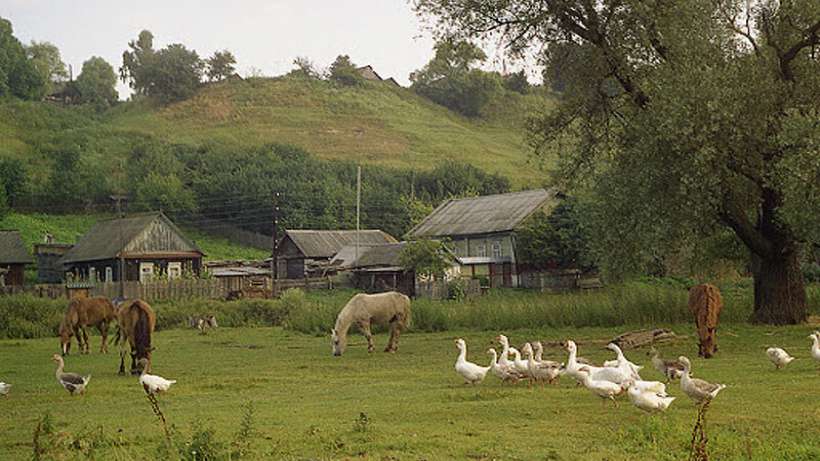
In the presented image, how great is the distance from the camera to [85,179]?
87.9 m

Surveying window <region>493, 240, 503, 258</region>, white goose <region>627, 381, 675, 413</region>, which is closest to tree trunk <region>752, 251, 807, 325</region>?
white goose <region>627, 381, 675, 413</region>

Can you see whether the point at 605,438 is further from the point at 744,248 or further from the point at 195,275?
the point at 195,275

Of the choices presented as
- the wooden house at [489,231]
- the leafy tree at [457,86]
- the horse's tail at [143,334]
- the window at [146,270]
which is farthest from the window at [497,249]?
the leafy tree at [457,86]

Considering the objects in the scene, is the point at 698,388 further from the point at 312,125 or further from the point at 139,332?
the point at 312,125

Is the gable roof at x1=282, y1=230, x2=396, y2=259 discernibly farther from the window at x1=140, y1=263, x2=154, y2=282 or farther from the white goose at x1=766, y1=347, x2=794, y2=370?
the white goose at x1=766, y1=347, x2=794, y2=370

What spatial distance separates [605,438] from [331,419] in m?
3.89

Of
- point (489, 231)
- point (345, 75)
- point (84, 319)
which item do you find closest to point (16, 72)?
point (345, 75)

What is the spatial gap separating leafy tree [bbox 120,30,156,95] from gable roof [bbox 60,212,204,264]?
6568 cm

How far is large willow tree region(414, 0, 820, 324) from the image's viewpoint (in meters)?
26.8

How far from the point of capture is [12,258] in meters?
64.6

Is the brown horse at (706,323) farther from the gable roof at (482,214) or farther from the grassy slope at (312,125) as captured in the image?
the grassy slope at (312,125)

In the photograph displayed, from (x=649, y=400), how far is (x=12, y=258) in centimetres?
5807

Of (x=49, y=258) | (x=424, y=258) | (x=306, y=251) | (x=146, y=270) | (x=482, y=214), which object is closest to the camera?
(x=424, y=258)

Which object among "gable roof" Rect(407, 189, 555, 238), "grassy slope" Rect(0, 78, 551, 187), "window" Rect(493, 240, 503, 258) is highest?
"grassy slope" Rect(0, 78, 551, 187)
